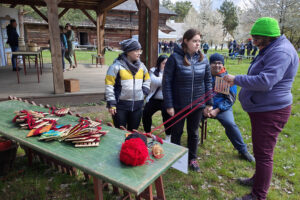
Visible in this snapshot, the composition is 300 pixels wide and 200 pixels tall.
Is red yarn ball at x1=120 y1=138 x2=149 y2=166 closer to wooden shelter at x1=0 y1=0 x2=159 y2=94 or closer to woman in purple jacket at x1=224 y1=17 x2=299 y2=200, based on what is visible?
woman in purple jacket at x1=224 y1=17 x2=299 y2=200

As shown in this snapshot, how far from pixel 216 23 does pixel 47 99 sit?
4895 cm

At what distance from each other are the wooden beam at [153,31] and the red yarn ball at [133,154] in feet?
11.1

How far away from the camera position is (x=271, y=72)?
1854mm

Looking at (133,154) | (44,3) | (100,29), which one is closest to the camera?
(133,154)

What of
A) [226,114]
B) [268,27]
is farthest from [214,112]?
[268,27]

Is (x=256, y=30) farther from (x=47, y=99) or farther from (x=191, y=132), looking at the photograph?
(x=47, y=99)

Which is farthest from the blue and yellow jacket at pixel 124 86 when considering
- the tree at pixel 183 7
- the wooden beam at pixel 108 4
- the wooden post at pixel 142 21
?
the tree at pixel 183 7

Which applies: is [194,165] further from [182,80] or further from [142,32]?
[142,32]

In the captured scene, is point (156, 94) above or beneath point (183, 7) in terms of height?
beneath

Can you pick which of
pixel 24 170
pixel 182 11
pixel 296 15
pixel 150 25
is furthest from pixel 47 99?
pixel 182 11

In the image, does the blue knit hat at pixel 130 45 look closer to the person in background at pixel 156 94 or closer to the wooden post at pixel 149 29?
the person in background at pixel 156 94

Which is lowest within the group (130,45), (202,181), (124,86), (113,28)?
(202,181)

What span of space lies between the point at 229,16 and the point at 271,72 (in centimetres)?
5995

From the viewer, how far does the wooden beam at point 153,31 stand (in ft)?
14.5
